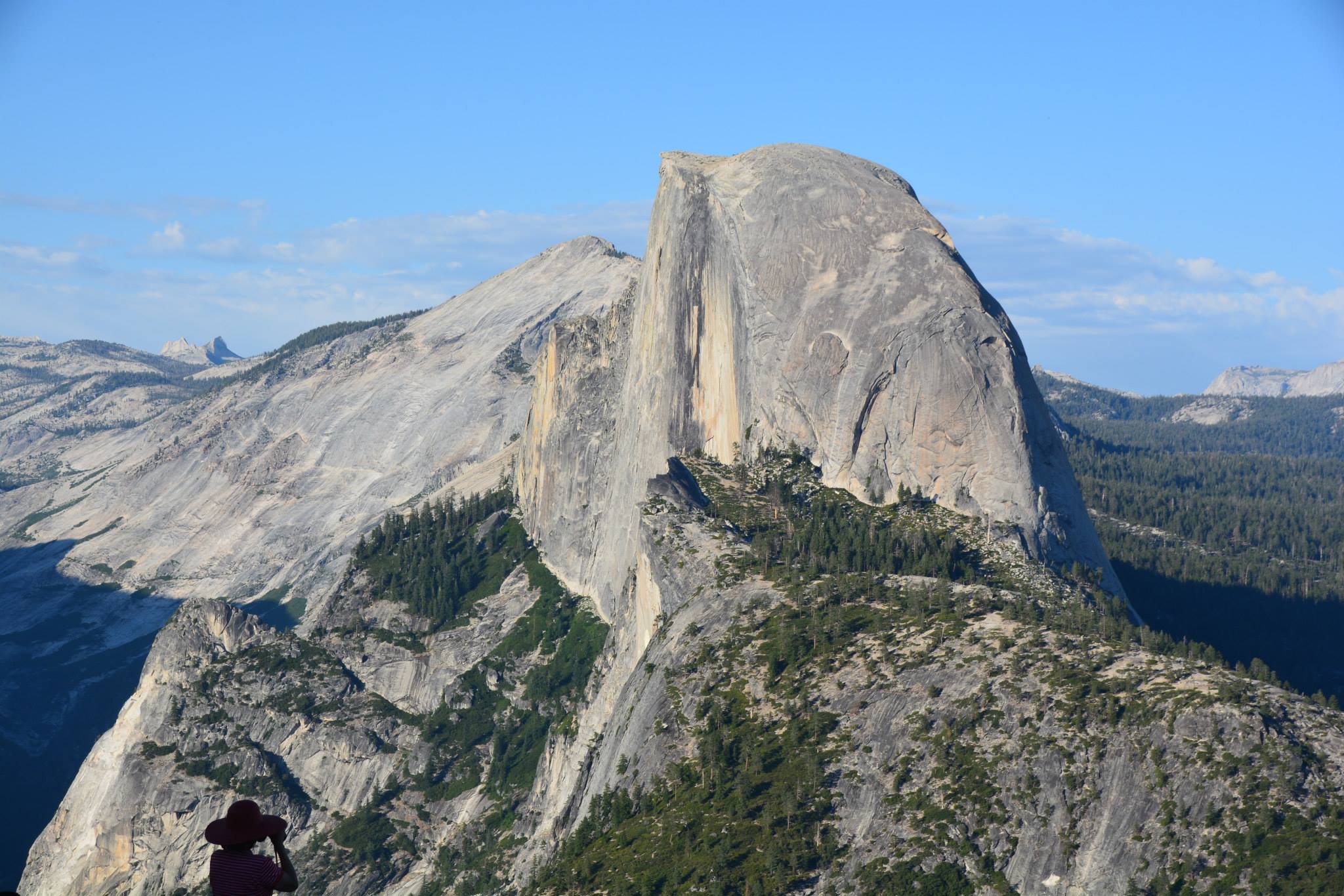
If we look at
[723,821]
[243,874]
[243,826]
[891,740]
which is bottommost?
[723,821]

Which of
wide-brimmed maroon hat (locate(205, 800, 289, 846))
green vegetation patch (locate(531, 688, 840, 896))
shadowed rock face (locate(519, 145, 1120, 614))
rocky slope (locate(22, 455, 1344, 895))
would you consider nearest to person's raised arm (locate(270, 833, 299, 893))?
wide-brimmed maroon hat (locate(205, 800, 289, 846))

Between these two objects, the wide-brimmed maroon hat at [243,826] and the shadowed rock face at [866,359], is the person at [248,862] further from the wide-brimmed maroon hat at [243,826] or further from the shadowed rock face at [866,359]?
the shadowed rock face at [866,359]

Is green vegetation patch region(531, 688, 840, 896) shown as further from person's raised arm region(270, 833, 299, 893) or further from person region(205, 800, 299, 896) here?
person's raised arm region(270, 833, 299, 893)

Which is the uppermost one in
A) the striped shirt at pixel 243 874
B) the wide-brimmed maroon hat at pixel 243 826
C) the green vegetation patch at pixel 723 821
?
the wide-brimmed maroon hat at pixel 243 826

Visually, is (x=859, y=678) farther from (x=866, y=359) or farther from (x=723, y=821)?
(x=866, y=359)

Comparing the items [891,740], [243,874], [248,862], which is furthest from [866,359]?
[243,874]

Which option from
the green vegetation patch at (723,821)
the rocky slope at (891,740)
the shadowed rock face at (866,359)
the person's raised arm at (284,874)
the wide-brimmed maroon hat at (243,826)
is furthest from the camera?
the shadowed rock face at (866,359)

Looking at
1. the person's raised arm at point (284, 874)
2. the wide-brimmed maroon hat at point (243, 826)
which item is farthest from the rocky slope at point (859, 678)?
the wide-brimmed maroon hat at point (243, 826)
